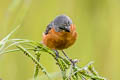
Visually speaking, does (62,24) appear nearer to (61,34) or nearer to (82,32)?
(61,34)

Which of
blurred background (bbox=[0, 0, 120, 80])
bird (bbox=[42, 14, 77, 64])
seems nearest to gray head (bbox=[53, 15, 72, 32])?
bird (bbox=[42, 14, 77, 64])

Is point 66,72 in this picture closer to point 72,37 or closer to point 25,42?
point 25,42

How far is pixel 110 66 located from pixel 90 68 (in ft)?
6.76

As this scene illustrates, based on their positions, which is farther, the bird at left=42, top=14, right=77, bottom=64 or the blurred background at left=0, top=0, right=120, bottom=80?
the blurred background at left=0, top=0, right=120, bottom=80

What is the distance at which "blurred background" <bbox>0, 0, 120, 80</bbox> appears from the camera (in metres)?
3.04

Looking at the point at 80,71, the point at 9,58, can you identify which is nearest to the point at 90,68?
the point at 80,71

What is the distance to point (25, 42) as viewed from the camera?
1141 mm

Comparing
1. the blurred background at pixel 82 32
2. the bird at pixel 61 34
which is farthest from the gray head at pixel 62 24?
the blurred background at pixel 82 32

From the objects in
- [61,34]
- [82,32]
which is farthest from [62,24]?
[82,32]

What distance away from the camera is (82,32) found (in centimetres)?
310

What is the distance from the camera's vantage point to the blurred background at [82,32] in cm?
304

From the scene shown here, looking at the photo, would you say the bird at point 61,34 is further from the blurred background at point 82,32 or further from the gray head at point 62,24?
the blurred background at point 82,32

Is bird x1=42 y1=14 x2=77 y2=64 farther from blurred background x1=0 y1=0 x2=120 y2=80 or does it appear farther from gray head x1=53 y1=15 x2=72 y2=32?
blurred background x1=0 y1=0 x2=120 y2=80

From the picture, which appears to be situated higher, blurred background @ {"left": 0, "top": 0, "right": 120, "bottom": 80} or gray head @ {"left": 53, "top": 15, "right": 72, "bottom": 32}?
blurred background @ {"left": 0, "top": 0, "right": 120, "bottom": 80}
